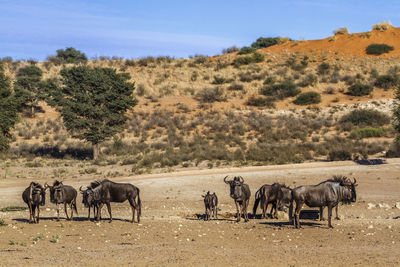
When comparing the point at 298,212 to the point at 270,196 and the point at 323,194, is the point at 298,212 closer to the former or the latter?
the point at 323,194

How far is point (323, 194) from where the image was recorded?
16.4 meters

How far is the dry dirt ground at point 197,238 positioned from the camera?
12.1 metres

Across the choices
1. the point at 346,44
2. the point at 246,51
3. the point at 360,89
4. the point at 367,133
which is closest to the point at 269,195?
the point at 367,133

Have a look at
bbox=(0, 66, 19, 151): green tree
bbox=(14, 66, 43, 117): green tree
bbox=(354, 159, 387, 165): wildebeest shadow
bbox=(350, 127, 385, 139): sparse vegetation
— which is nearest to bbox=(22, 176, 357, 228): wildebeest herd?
bbox=(354, 159, 387, 165): wildebeest shadow

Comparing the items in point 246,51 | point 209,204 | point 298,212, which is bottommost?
point 209,204

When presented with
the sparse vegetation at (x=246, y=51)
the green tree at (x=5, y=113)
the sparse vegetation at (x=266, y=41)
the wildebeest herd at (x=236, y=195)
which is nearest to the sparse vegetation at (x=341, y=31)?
the sparse vegetation at (x=266, y=41)

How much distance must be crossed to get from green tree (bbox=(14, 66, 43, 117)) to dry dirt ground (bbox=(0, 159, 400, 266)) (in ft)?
141

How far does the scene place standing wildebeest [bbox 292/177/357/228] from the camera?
16.2 m

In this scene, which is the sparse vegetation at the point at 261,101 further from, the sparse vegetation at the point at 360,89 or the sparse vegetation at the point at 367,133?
the sparse vegetation at the point at 367,133

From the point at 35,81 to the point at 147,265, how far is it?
64.2 m

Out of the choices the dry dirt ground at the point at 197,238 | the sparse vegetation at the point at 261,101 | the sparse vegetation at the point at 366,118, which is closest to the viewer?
the dry dirt ground at the point at 197,238

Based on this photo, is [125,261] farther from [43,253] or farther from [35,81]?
[35,81]

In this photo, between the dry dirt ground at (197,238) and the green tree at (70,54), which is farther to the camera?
the green tree at (70,54)

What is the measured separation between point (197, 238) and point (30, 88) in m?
60.1
